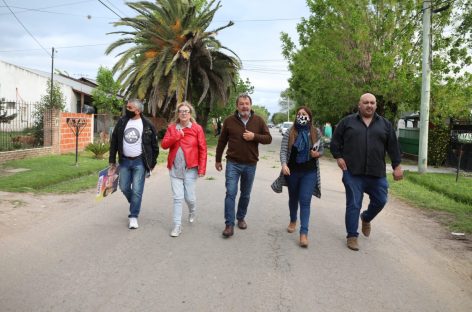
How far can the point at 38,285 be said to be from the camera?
12.9ft

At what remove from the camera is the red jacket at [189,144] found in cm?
590

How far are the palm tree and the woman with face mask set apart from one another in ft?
62.1

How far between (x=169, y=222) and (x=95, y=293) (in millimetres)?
2756

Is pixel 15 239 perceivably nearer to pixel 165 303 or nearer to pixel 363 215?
pixel 165 303

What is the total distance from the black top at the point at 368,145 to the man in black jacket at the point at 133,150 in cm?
263

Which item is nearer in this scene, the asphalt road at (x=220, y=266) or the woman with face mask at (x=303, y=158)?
the asphalt road at (x=220, y=266)

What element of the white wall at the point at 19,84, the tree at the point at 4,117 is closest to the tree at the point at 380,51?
the tree at the point at 4,117

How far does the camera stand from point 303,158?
5.60 meters

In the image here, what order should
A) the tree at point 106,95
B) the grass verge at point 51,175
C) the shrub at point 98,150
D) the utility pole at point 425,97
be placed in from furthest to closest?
the tree at point 106,95 → the shrub at point 98,150 → the utility pole at point 425,97 → the grass verge at point 51,175

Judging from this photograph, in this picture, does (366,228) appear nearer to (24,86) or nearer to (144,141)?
(144,141)

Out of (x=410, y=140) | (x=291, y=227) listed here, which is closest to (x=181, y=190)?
(x=291, y=227)

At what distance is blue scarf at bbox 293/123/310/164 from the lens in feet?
18.3

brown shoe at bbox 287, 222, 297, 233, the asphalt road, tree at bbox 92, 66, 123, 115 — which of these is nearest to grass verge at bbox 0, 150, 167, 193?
the asphalt road

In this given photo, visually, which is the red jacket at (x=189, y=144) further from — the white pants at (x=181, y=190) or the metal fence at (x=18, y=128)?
the metal fence at (x=18, y=128)
